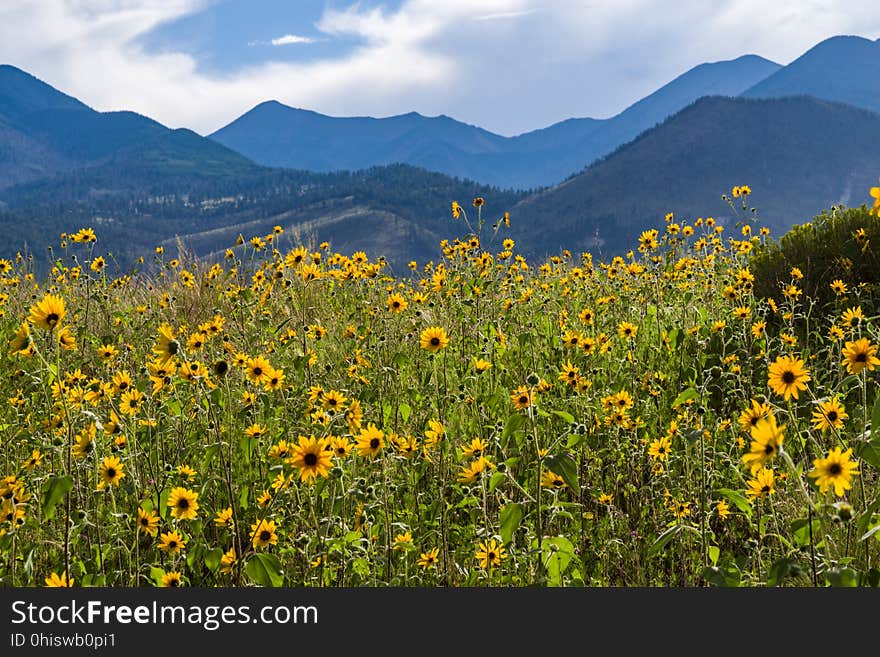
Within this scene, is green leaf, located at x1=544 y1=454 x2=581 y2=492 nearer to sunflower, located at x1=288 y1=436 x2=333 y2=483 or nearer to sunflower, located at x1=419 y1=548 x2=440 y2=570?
sunflower, located at x1=288 y1=436 x2=333 y2=483

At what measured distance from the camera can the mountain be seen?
459 feet

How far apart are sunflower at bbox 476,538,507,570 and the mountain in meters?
125

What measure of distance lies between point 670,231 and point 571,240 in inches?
5030

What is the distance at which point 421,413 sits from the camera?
4.12m

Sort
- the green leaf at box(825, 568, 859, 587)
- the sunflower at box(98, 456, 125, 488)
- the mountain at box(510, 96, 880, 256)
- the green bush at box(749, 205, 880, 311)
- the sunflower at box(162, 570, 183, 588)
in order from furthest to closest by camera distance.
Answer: the mountain at box(510, 96, 880, 256) < the green bush at box(749, 205, 880, 311) < the sunflower at box(98, 456, 125, 488) < the sunflower at box(162, 570, 183, 588) < the green leaf at box(825, 568, 859, 587)

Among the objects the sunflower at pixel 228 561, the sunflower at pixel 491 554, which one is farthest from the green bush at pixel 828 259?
the sunflower at pixel 228 561

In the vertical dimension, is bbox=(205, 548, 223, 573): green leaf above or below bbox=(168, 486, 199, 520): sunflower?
below

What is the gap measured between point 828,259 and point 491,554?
16.1 feet

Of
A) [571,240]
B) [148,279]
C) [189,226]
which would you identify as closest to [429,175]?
[571,240]

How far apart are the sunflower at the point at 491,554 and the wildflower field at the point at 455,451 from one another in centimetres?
2

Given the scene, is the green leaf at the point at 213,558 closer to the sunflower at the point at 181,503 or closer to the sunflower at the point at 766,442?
the sunflower at the point at 181,503

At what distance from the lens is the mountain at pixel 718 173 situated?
14000cm

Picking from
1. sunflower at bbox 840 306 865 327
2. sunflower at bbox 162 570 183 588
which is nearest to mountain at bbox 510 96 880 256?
sunflower at bbox 840 306 865 327

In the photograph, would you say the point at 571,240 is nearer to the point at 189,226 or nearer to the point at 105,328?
the point at 189,226
